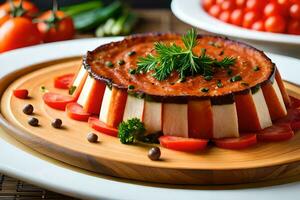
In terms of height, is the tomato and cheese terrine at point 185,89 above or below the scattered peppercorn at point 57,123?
above

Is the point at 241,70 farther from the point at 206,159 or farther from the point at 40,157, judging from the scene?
the point at 40,157

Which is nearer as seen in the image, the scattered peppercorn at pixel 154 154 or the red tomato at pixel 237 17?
the scattered peppercorn at pixel 154 154

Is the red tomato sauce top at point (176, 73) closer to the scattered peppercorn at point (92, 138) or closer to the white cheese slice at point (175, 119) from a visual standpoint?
the white cheese slice at point (175, 119)

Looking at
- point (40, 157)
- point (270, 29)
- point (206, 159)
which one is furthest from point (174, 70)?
point (270, 29)

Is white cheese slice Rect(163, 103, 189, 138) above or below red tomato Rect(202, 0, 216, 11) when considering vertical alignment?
above

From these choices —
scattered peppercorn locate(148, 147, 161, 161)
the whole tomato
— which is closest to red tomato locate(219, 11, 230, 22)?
the whole tomato

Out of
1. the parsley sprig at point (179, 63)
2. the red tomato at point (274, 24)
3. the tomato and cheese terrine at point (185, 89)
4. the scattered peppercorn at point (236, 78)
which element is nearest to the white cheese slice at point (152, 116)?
the tomato and cheese terrine at point (185, 89)

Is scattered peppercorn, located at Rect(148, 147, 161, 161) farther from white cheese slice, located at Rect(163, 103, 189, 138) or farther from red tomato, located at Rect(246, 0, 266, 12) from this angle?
red tomato, located at Rect(246, 0, 266, 12)
